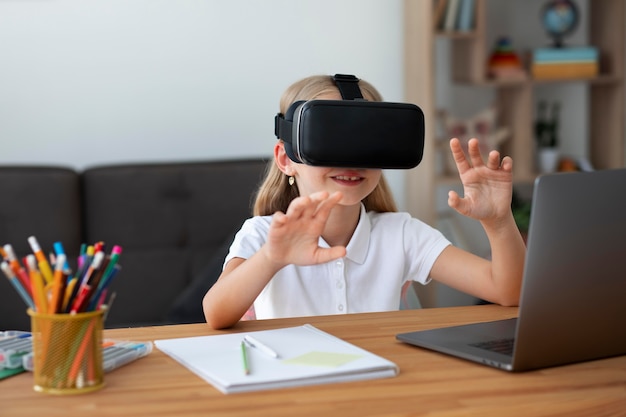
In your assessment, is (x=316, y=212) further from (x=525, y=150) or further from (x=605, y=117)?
(x=605, y=117)

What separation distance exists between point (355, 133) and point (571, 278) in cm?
42

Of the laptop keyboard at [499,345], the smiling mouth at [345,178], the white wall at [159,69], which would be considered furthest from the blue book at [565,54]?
the laptop keyboard at [499,345]

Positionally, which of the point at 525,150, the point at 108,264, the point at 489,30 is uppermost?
the point at 489,30

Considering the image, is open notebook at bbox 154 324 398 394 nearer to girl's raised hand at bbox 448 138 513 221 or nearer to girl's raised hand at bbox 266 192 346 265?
girl's raised hand at bbox 266 192 346 265

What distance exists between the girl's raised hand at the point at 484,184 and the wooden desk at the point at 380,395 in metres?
0.34

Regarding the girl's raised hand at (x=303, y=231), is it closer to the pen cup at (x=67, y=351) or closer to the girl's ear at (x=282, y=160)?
the pen cup at (x=67, y=351)

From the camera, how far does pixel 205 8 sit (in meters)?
3.31

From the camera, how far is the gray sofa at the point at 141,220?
2.80 m

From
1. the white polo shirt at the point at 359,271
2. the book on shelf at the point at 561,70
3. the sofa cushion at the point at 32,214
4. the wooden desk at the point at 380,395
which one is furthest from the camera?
the book on shelf at the point at 561,70

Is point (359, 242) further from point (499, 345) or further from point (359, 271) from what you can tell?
point (499, 345)

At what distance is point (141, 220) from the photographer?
9.52 feet

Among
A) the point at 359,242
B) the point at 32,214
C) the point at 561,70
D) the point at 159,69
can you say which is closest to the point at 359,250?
the point at 359,242

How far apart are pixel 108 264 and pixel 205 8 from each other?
2.37 metres

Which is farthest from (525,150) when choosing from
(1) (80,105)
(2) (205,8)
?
(1) (80,105)
